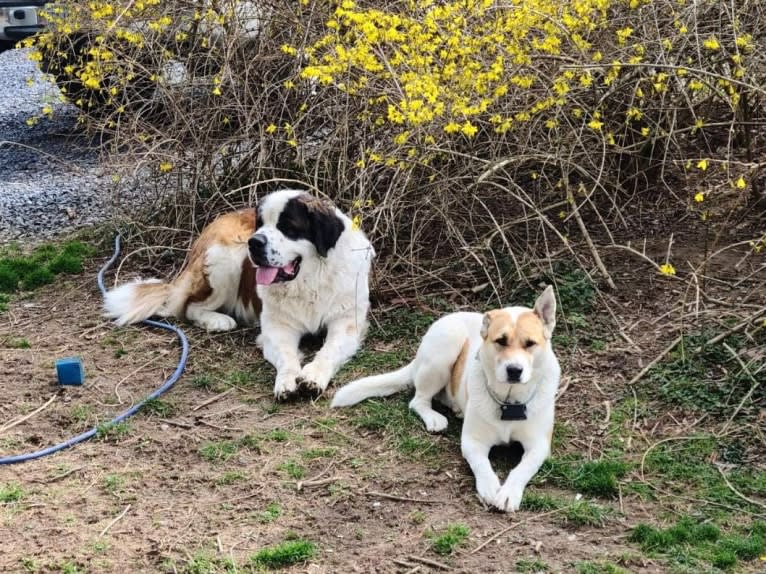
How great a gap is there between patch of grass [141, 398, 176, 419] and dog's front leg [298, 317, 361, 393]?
2.44 feet

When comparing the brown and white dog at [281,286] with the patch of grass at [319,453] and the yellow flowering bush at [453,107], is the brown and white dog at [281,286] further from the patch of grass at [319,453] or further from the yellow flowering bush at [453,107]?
the patch of grass at [319,453]

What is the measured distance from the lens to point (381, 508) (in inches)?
163

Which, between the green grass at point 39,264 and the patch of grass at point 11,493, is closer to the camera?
the patch of grass at point 11,493

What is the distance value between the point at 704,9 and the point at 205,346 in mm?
3876

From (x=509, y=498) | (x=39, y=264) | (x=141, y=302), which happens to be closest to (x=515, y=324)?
(x=509, y=498)

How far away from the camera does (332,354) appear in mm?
5715

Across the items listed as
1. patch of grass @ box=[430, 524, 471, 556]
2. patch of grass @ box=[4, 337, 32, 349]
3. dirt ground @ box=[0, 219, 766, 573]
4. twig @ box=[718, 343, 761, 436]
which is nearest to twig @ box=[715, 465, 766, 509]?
dirt ground @ box=[0, 219, 766, 573]

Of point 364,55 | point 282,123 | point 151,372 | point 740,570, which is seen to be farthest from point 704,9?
point 151,372

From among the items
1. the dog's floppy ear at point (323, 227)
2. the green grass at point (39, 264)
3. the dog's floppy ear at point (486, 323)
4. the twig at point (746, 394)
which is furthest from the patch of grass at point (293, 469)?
the green grass at point (39, 264)

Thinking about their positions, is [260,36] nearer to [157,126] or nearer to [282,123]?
[282,123]

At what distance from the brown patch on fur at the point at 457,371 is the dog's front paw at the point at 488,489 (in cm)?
72

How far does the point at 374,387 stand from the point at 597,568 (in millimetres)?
1906

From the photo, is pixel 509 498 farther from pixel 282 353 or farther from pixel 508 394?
pixel 282 353

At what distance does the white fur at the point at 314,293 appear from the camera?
5848 mm
